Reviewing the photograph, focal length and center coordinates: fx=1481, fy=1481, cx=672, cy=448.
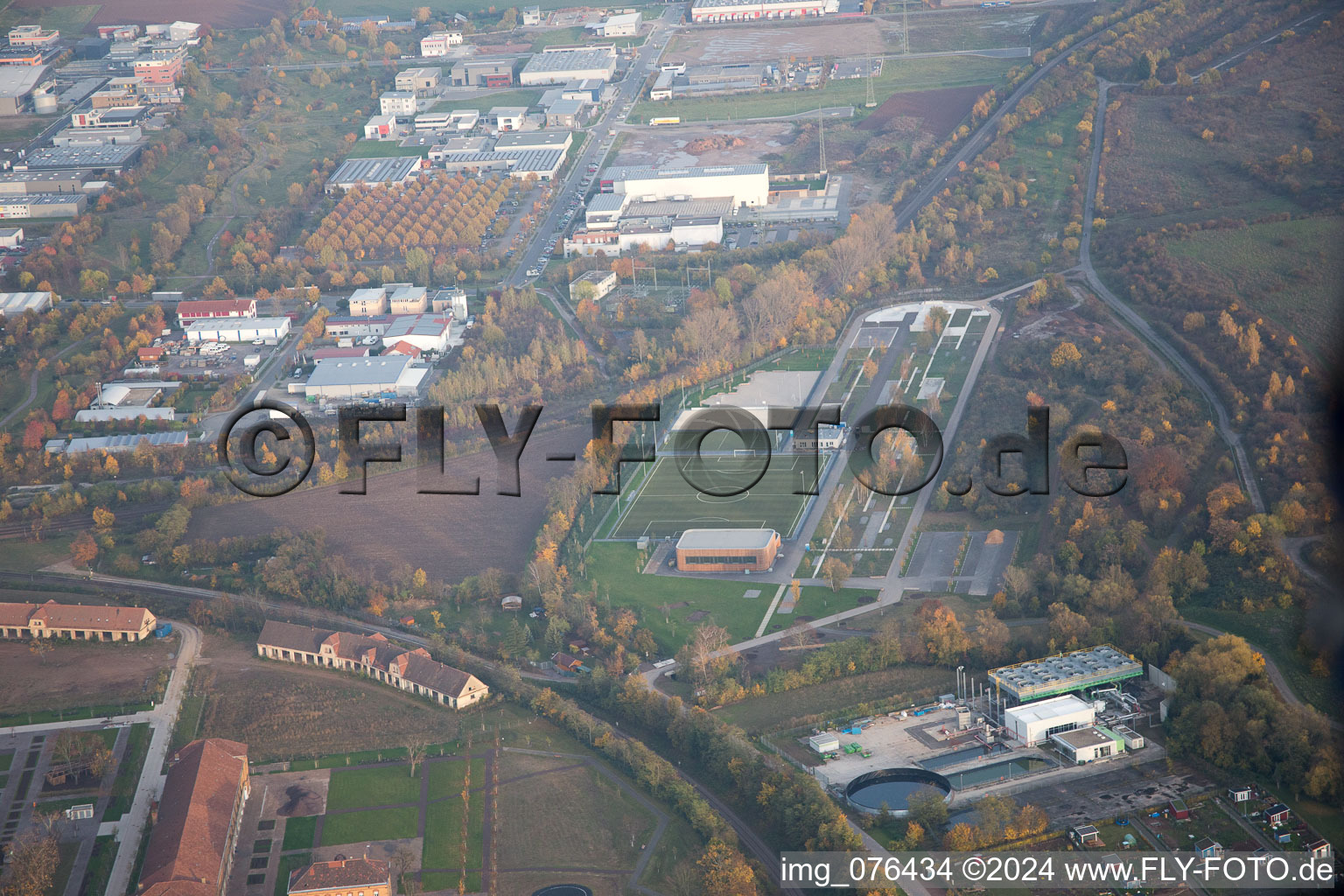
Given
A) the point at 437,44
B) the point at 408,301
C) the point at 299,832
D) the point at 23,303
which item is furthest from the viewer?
the point at 437,44

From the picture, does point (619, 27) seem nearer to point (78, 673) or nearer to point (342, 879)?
point (78, 673)

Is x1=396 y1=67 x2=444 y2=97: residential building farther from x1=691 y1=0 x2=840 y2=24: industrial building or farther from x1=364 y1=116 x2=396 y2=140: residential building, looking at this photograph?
x1=691 y1=0 x2=840 y2=24: industrial building

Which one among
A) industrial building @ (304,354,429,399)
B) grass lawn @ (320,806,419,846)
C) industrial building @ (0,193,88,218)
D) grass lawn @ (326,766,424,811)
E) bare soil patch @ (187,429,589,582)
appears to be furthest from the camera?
industrial building @ (0,193,88,218)

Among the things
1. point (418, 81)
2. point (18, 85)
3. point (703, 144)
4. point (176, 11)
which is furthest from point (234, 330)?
point (176, 11)

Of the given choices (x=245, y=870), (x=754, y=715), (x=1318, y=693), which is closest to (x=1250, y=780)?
(x=1318, y=693)

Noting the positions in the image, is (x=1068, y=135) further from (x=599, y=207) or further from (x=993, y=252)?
(x=599, y=207)

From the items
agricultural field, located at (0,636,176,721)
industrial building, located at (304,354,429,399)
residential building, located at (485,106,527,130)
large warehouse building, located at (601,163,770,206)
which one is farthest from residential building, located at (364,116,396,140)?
agricultural field, located at (0,636,176,721)
